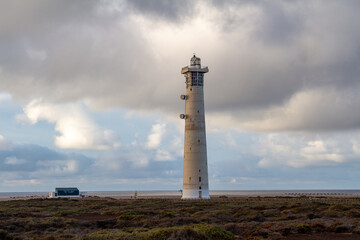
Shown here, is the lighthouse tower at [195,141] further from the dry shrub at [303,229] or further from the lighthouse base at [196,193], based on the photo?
the dry shrub at [303,229]

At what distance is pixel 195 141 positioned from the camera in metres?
64.4

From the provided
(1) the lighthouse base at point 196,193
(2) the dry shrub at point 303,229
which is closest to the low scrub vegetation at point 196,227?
(2) the dry shrub at point 303,229

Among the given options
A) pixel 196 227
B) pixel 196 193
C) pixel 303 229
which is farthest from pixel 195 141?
pixel 196 227

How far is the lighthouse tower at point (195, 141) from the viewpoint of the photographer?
64.1 m

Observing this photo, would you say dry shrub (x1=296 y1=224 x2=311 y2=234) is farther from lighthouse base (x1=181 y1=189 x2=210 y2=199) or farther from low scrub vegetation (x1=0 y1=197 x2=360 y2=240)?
lighthouse base (x1=181 y1=189 x2=210 y2=199)

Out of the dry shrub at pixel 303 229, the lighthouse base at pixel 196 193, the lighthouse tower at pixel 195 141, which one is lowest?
the dry shrub at pixel 303 229

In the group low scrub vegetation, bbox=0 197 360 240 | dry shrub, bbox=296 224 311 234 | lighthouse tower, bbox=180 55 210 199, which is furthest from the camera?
lighthouse tower, bbox=180 55 210 199

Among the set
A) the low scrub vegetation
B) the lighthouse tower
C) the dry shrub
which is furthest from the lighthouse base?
the dry shrub

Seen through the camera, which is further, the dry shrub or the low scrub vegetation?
the dry shrub

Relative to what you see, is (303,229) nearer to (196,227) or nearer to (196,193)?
(196,227)

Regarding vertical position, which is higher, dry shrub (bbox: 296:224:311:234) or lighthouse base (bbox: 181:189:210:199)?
lighthouse base (bbox: 181:189:210:199)

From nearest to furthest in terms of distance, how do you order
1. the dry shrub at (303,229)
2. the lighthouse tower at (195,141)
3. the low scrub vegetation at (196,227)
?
the low scrub vegetation at (196,227) → the dry shrub at (303,229) → the lighthouse tower at (195,141)

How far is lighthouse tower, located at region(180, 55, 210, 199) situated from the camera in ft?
210

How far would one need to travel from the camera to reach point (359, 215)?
35.9 m
